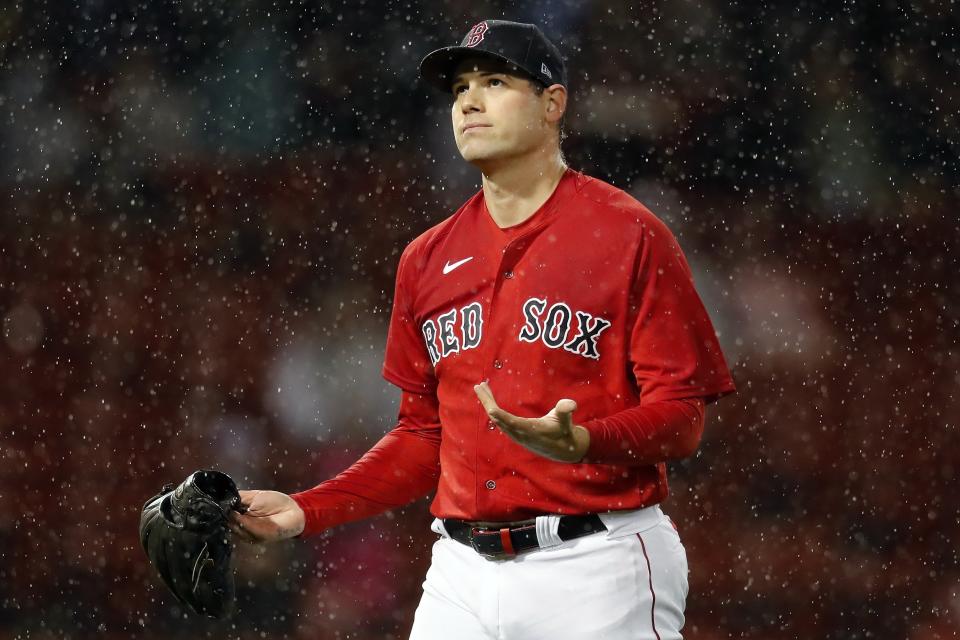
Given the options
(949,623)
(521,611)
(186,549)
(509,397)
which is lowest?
(949,623)

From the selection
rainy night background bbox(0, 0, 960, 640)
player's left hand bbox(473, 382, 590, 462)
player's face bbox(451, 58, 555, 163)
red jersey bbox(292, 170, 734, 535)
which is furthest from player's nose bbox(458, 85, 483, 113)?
rainy night background bbox(0, 0, 960, 640)

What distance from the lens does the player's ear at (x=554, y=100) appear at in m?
2.49

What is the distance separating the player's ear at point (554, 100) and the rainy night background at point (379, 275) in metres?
3.67

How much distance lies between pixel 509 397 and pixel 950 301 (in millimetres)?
4513

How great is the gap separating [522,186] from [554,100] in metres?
0.19

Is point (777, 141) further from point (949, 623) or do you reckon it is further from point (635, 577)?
point (635, 577)

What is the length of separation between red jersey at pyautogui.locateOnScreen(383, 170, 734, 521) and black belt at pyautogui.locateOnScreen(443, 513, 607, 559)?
0.08 ft

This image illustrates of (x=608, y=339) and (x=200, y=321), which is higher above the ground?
(x=608, y=339)

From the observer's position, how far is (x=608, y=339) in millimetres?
2309

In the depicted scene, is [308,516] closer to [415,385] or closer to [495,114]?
[415,385]

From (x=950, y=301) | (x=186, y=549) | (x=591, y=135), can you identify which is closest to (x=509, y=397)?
(x=186, y=549)

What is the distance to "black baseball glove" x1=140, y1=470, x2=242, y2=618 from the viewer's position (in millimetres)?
2266

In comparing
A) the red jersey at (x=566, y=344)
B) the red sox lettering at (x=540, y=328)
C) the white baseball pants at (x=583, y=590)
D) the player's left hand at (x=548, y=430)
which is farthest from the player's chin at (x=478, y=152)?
the white baseball pants at (x=583, y=590)

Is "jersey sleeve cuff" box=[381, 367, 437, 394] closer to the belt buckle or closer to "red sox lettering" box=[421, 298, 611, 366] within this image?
"red sox lettering" box=[421, 298, 611, 366]
